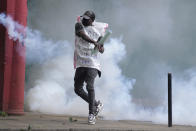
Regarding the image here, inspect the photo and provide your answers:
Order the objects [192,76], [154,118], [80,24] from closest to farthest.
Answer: [80,24] → [154,118] → [192,76]

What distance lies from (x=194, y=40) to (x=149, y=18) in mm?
1780

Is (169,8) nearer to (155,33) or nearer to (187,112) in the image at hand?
(155,33)

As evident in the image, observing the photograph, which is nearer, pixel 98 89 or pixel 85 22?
pixel 85 22

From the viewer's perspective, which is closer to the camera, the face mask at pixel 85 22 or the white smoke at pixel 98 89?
the face mask at pixel 85 22

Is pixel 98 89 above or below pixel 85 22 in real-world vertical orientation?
below

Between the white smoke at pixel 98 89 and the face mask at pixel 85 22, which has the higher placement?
the face mask at pixel 85 22

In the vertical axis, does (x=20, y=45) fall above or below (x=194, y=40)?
below

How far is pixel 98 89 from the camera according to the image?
14.0 m

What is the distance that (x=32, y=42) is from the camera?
9844 millimetres

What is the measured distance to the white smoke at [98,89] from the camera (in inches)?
507

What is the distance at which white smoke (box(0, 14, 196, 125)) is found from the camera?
12875 millimetres

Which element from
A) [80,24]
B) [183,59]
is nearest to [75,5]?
[183,59]

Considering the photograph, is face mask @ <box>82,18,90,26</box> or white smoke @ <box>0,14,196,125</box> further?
white smoke @ <box>0,14,196,125</box>

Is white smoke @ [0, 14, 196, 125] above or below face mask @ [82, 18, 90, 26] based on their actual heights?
below
